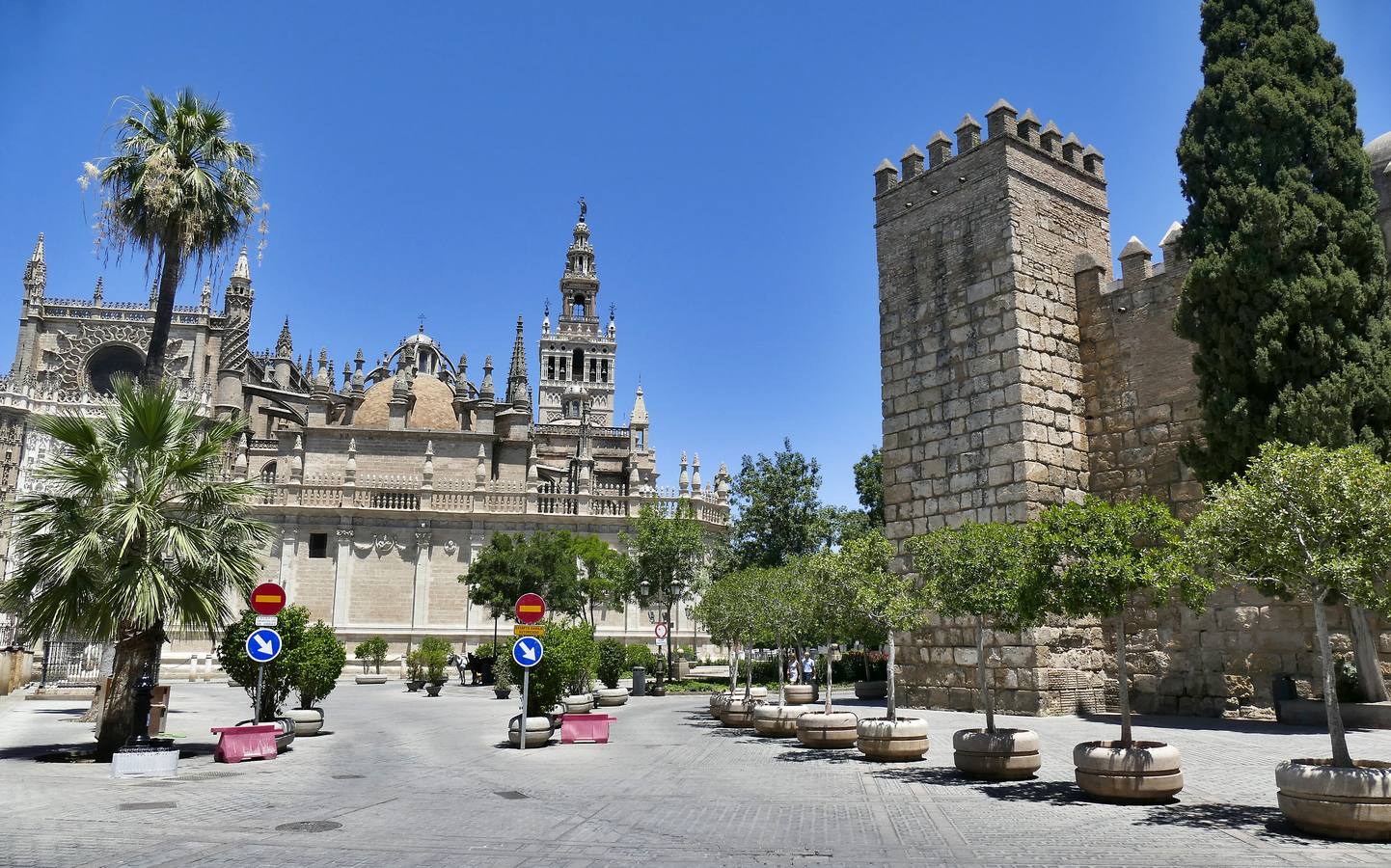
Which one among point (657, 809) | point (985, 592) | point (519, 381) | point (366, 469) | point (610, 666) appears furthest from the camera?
point (519, 381)

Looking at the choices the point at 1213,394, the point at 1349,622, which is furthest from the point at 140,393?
the point at 1349,622

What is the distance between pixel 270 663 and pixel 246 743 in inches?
72.1

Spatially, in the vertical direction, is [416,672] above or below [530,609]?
below

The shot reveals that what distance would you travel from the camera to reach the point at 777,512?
37812 mm

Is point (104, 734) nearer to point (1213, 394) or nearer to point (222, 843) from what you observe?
point (222, 843)

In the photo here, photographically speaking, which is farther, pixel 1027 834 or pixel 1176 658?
pixel 1176 658

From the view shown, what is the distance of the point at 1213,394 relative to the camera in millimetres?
14852

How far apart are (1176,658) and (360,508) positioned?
40.6 meters

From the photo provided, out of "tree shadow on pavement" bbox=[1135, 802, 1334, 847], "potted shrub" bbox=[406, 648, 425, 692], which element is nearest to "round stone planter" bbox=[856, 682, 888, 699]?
"tree shadow on pavement" bbox=[1135, 802, 1334, 847]

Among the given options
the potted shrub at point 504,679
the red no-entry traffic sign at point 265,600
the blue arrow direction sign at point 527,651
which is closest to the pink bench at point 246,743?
the red no-entry traffic sign at point 265,600

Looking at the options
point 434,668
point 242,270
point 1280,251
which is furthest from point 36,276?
point 1280,251

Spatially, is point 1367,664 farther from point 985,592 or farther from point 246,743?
point 246,743

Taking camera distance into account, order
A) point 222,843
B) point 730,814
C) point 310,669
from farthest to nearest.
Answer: point 310,669, point 730,814, point 222,843

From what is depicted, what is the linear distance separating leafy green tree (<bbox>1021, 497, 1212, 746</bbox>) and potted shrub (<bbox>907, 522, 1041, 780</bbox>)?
1.07 feet
